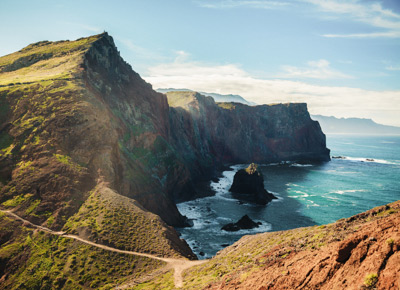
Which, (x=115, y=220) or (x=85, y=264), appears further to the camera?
(x=115, y=220)

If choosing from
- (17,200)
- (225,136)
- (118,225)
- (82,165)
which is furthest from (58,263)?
(225,136)

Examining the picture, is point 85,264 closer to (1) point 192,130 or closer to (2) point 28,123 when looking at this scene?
(2) point 28,123

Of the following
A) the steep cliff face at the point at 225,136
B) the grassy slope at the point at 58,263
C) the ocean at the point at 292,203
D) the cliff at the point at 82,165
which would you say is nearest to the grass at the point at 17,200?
the cliff at the point at 82,165

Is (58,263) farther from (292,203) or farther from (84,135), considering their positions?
(292,203)

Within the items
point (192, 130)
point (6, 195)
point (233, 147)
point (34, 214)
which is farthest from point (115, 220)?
point (233, 147)

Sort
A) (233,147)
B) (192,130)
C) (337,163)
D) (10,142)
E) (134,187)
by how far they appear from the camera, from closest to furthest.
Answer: (10,142) < (134,187) < (192,130) < (233,147) < (337,163)

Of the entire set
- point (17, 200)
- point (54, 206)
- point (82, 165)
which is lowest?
point (54, 206)
